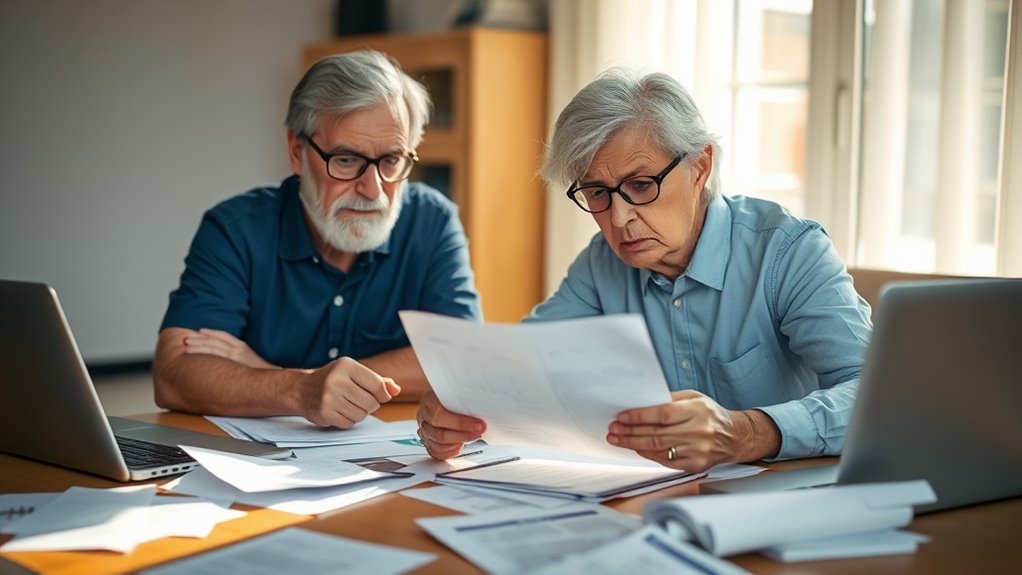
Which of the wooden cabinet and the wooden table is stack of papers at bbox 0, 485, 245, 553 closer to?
the wooden table

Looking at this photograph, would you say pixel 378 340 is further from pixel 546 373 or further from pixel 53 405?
pixel 546 373

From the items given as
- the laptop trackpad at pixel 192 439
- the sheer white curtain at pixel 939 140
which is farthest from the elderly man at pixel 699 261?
the sheer white curtain at pixel 939 140

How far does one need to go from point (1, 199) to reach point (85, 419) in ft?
9.38

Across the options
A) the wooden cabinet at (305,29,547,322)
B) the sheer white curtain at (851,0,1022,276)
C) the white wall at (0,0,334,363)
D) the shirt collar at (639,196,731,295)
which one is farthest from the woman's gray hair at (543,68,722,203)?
the white wall at (0,0,334,363)

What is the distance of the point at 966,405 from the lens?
1.29m

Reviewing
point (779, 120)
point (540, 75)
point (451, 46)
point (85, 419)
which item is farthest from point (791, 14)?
point (85, 419)

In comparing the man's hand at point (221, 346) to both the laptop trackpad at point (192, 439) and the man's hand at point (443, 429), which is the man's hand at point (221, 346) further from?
the man's hand at point (443, 429)

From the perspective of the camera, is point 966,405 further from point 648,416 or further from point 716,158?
point 716,158

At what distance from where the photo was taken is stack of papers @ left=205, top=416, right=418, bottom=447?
67.0 inches

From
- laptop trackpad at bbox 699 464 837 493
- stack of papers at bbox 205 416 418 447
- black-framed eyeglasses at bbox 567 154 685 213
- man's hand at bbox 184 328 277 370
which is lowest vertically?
stack of papers at bbox 205 416 418 447

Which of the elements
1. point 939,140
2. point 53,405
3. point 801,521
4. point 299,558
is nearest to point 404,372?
point 53,405

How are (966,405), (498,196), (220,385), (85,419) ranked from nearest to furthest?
(966,405), (85,419), (220,385), (498,196)

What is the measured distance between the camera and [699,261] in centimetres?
184

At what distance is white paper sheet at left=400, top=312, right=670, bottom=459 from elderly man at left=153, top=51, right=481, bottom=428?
2.15 feet
